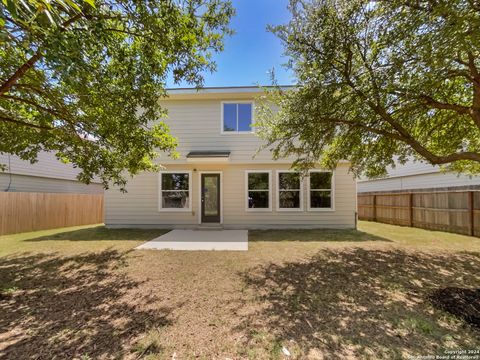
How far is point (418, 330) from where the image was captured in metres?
3.24

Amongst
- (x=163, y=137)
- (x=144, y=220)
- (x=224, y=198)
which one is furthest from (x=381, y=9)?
(x=144, y=220)

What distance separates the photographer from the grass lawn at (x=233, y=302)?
295cm

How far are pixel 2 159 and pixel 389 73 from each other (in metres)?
16.0

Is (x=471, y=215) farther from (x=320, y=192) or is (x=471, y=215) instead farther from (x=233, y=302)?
(x=233, y=302)

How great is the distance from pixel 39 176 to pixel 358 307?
1665cm

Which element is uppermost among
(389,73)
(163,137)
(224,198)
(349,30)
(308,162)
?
(349,30)

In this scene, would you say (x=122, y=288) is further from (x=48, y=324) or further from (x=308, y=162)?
(x=308, y=162)

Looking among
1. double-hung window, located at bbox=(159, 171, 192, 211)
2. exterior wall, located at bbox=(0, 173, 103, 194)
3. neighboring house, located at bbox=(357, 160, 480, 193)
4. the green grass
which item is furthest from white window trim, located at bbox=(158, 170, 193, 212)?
neighboring house, located at bbox=(357, 160, 480, 193)

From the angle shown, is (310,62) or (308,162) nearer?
(310,62)

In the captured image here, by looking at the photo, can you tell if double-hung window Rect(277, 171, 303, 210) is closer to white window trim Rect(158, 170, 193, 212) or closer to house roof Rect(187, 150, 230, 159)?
house roof Rect(187, 150, 230, 159)

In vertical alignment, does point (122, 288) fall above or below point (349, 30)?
below

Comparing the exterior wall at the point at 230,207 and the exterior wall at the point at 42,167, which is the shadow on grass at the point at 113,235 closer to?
the exterior wall at the point at 230,207

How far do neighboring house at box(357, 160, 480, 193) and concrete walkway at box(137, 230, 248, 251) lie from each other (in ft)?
33.5

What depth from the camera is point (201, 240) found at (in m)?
8.58
